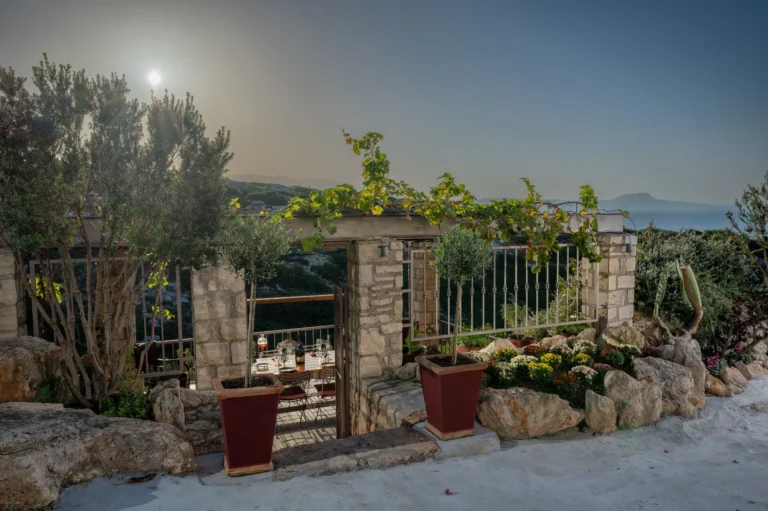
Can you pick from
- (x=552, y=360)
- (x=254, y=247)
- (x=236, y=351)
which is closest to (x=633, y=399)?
(x=552, y=360)

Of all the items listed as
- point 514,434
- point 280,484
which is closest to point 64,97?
point 280,484

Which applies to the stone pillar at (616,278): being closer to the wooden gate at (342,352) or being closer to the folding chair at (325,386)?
the wooden gate at (342,352)

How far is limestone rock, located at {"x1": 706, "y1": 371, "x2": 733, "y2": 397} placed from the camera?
20.6 feet

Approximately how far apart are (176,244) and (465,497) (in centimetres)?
308

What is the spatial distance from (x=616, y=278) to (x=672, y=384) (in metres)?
2.11

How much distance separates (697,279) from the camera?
7738 mm

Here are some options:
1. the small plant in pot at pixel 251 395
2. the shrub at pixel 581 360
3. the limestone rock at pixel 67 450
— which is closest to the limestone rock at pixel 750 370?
the shrub at pixel 581 360

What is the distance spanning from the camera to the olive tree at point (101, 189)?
4.10 meters

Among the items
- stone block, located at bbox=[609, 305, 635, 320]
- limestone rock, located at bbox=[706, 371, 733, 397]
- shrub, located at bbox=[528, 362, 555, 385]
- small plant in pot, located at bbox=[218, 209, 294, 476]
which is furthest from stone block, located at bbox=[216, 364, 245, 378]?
limestone rock, located at bbox=[706, 371, 733, 397]

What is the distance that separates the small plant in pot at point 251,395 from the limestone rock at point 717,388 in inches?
203

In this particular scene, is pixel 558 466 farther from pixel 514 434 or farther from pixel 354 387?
pixel 354 387

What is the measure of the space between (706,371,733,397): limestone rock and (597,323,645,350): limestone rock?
0.81 meters

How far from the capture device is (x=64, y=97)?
13.9ft

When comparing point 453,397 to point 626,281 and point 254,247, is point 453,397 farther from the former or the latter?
point 626,281
